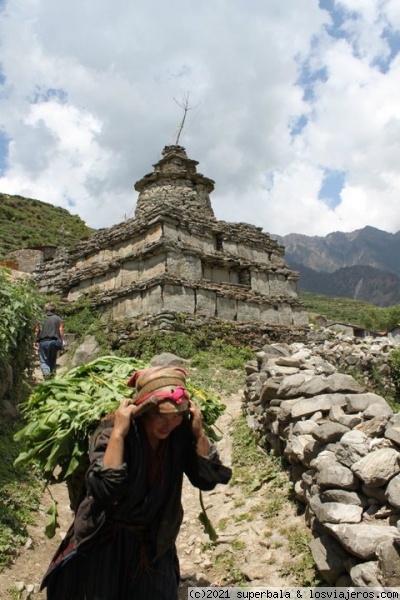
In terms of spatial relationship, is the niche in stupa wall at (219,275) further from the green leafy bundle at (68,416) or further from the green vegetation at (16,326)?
the green leafy bundle at (68,416)

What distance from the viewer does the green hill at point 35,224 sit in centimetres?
4091

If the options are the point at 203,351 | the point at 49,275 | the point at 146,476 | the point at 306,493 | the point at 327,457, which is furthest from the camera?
the point at 49,275

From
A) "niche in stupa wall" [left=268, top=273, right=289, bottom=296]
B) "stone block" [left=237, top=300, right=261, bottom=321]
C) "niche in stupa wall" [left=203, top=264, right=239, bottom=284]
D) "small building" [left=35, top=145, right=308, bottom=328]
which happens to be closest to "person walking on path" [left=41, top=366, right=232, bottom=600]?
"small building" [left=35, top=145, right=308, bottom=328]

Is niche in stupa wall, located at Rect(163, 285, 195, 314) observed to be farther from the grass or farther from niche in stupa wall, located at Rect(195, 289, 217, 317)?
the grass

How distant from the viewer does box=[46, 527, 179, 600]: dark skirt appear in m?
2.49

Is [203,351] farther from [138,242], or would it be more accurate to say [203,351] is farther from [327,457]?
[327,457]

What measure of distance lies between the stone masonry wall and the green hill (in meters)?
35.8

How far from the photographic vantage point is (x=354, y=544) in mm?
3170

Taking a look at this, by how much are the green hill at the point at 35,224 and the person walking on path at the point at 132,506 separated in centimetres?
3781

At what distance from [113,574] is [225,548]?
222 centimetres

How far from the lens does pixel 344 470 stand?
377cm

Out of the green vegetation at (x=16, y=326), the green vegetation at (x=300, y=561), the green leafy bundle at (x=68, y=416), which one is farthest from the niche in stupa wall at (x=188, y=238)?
the green leafy bundle at (x=68, y=416)

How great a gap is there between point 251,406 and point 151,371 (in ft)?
15.9

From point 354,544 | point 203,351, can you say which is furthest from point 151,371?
point 203,351
